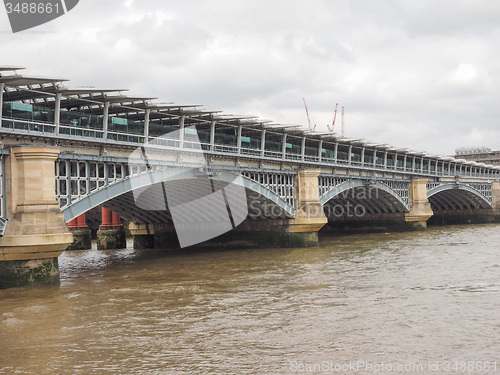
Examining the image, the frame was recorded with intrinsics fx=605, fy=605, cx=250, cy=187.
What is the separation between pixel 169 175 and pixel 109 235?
21.1 meters

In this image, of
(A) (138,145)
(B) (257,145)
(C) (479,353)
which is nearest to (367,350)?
(C) (479,353)

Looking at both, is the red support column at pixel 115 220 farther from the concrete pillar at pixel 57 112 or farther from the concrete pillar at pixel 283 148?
the concrete pillar at pixel 57 112

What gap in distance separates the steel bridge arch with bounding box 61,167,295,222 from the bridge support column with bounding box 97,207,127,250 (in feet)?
55.1

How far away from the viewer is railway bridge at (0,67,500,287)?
23.0 m

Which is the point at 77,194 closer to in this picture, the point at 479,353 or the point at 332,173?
the point at 479,353

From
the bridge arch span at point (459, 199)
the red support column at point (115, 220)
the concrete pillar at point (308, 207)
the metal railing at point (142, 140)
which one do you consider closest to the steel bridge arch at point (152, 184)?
the concrete pillar at point (308, 207)

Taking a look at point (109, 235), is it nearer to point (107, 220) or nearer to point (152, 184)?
point (107, 220)

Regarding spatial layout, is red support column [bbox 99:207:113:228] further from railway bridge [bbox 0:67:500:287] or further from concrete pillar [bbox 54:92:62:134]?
concrete pillar [bbox 54:92:62:134]

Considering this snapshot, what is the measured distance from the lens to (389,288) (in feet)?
71.8

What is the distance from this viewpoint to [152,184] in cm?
3030

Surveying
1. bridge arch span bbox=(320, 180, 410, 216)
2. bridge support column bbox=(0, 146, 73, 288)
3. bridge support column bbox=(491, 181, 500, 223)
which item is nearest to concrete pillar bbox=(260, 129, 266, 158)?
bridge arch span bbox=(320, 180, 410, 216)

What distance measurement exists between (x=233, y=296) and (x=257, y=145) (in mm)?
20581

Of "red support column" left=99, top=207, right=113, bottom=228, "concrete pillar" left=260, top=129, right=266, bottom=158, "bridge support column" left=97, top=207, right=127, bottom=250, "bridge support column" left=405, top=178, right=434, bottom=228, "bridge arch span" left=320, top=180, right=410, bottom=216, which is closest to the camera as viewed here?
"concrete pillar" left=260, top=129, right=266, bottom=158

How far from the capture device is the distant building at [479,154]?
140 m
